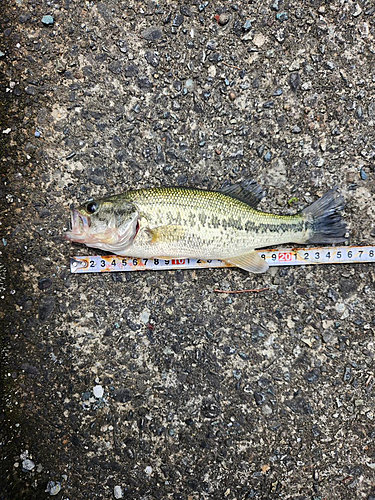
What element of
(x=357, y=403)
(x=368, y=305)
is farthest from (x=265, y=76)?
(x=357, y=403)

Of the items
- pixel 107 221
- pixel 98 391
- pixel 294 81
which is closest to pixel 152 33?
pixel 294 81

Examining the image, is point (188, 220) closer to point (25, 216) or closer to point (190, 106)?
point (190, 106)

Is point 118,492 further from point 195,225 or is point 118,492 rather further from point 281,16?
point 281,16

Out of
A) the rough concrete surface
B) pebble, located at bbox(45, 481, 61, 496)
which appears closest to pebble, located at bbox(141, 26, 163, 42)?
the rough concrete surface

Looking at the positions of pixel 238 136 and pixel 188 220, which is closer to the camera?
pixel 188 220

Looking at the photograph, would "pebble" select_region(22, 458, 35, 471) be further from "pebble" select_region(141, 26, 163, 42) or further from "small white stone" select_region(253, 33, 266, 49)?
"small white stone" select_region(253, 33, 266, 49)

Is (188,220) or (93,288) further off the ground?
(188,220)

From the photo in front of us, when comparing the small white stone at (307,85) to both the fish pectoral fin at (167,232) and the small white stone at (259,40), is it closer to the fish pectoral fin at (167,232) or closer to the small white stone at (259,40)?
the small white stone at (259,40)
